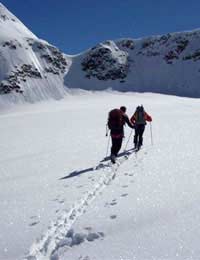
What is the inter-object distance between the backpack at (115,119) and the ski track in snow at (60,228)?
2845mm

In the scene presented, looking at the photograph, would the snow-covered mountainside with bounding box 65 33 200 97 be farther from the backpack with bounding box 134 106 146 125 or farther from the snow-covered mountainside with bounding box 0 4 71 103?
the backpack with bounding box 134 106 146 125

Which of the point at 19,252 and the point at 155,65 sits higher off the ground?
the point at 155,65

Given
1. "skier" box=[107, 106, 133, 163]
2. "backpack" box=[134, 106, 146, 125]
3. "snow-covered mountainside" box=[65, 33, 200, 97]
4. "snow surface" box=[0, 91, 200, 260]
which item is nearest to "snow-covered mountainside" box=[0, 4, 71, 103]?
"snow-covered mountainside" box=[65, 33, 200, 97]

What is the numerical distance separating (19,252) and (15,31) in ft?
313

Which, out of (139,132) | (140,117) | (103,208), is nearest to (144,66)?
(140,117)

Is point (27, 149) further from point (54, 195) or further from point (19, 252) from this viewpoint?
point (19, 252)

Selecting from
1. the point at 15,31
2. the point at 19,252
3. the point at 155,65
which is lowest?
the point at 19,252

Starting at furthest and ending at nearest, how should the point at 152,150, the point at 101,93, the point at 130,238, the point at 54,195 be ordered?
the point at 101,93 < the point at 152,150 < the point at 54,195 < the point at 130,238

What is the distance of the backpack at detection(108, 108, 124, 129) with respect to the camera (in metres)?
10.8

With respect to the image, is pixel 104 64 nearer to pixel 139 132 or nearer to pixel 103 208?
pixel 139 132

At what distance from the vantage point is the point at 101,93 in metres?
74.0

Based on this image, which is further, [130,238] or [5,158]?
[5,158]

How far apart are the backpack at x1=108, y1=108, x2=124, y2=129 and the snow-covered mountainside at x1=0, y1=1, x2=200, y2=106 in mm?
58583

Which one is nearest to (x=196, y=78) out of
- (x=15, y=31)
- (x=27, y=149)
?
(x=15, y=31)
